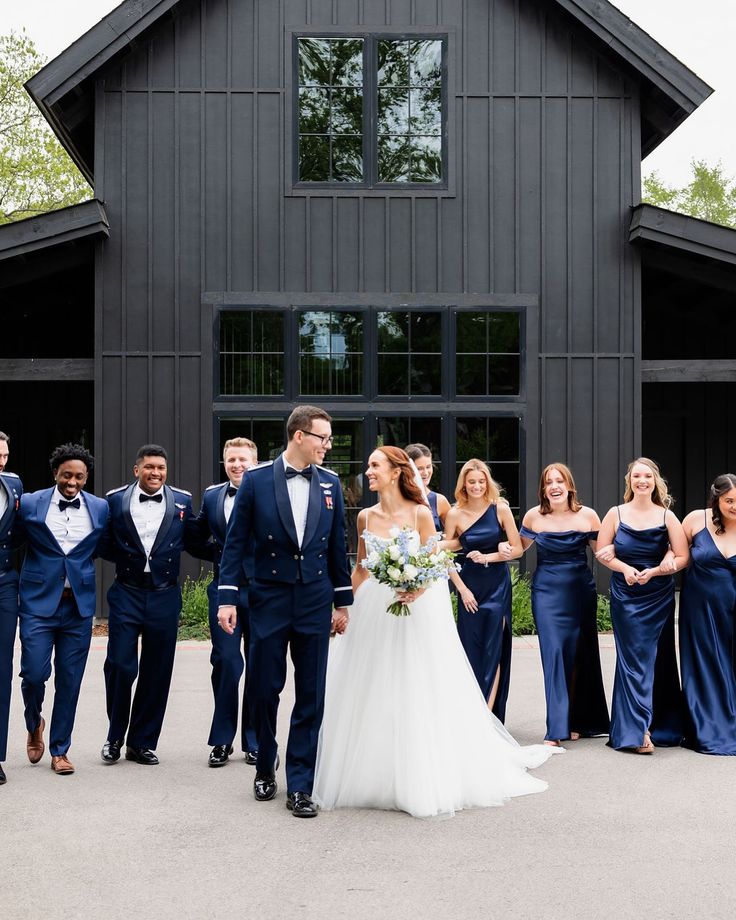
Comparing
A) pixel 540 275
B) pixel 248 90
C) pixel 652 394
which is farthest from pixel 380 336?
pixel 652 394

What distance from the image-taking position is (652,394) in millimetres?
16438

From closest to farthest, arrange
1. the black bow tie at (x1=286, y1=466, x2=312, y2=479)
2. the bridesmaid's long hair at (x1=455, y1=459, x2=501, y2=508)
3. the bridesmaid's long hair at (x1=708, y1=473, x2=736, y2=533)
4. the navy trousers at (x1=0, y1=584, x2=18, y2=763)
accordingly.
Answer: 1. the black bow tie at (x1=286, y1=466, x2=312, y2=479)
2. the navy trousers at (x1=0, y1=584, x2=18, y2=763)
3. the bridesmaid's long hair at (x1=708, y1=473, x2=736, y2=533)
4. the bridesmaid's long hair at (x1=455, y1=459, x2=501, y2=508)

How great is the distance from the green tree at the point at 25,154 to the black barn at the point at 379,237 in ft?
73.1

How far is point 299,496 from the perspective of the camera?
19.7ft

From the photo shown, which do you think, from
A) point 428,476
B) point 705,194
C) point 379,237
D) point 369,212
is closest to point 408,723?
point 428,476

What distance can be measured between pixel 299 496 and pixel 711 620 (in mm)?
3154

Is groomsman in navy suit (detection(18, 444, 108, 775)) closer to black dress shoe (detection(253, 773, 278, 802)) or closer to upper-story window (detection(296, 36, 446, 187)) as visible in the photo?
black dress shoe (detection(253, 773, 278, 802))

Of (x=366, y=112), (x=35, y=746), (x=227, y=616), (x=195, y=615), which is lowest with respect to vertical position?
(x=195, y=615)

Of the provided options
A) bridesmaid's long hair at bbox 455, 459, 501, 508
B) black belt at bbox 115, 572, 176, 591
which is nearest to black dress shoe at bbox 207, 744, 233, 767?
black belt at bbox 115, 572, 176, 591

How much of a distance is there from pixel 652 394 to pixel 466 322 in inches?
174

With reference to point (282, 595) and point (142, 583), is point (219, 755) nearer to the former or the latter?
point (142, 583)

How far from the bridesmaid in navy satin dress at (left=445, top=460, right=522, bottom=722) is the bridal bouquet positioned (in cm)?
141

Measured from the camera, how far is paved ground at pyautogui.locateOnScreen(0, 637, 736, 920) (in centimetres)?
442

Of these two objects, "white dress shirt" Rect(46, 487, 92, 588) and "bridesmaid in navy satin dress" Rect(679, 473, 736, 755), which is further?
"bridesmaid in navy satin dress" Rect(679, 473, 736, 755)
